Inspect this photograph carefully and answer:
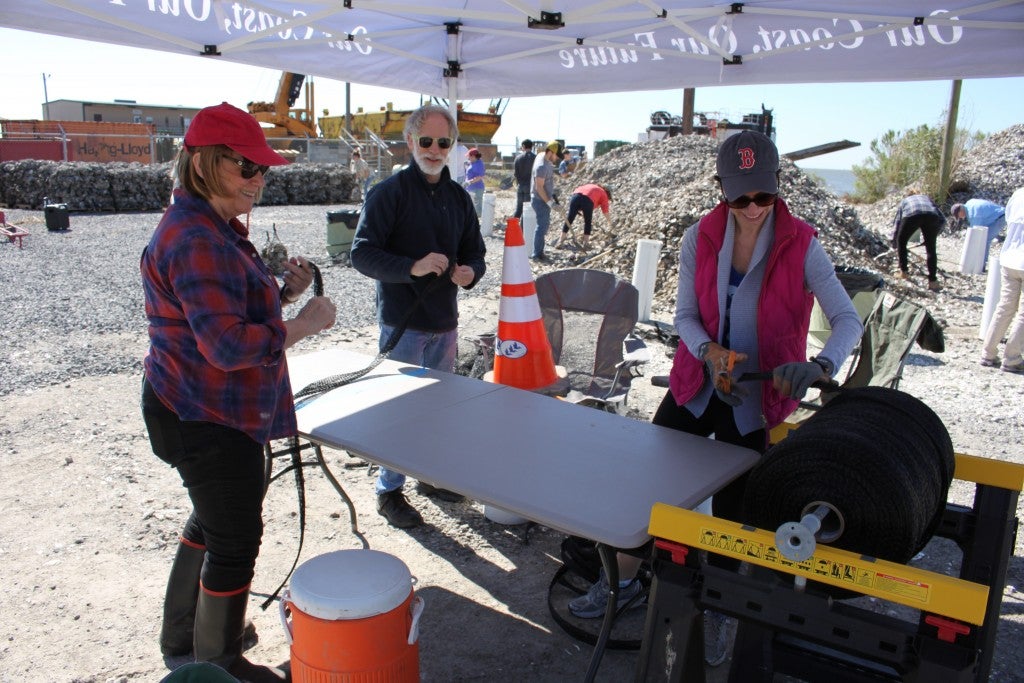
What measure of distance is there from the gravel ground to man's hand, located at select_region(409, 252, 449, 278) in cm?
129

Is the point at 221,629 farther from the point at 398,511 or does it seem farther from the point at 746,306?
the point at 746,306

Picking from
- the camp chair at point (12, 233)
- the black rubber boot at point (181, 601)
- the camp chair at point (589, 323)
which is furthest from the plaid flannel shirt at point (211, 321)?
the camp chair at point (12, 233)

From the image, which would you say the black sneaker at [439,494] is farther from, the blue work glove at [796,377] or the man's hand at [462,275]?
the blue work glove at [796,377]

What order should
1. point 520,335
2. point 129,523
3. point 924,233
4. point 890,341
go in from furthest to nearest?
point 924,233 < point 890,341 < point 520,335 < point 129,523

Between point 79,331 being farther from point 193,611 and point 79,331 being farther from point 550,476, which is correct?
point 550,476

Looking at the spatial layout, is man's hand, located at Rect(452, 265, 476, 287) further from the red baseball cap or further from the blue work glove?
the blue work glove

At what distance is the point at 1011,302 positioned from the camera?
654 cm

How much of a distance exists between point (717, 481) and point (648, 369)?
438 centimetres

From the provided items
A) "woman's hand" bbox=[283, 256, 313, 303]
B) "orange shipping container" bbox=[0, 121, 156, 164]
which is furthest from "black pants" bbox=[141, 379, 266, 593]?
"orange shipping container" bbox=[0, 121, 156, 164]

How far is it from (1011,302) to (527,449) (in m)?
6.09

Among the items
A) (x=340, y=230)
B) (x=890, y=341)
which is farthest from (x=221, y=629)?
(x=340, y=230)

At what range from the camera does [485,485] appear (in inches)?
80.9

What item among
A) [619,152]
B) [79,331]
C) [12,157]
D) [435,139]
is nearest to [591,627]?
[435,139]

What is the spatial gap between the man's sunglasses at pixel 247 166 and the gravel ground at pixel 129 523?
5.54 ft
